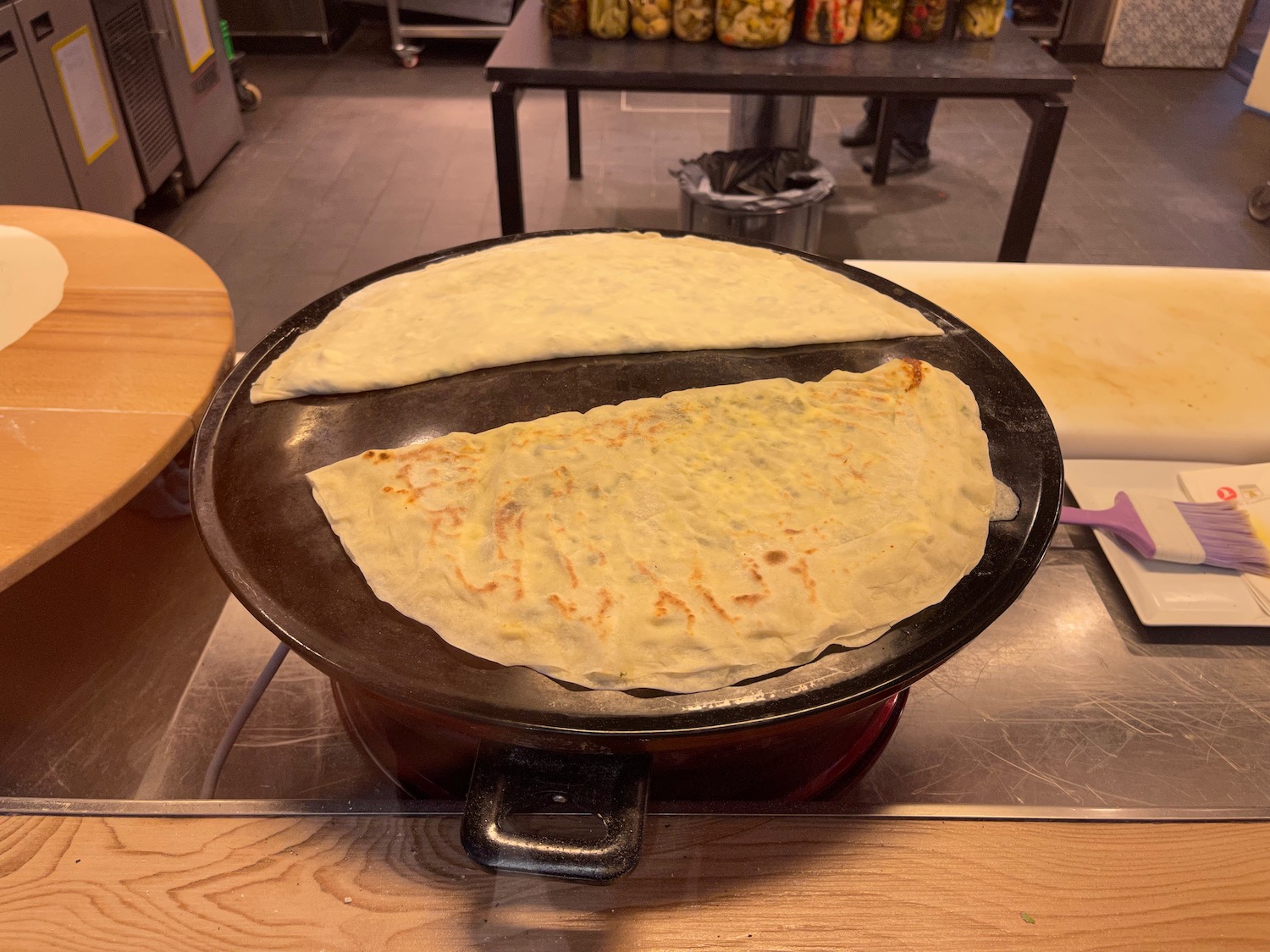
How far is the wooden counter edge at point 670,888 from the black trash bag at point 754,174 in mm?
2425

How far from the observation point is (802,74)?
2.49 meters

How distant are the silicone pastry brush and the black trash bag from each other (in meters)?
1.89

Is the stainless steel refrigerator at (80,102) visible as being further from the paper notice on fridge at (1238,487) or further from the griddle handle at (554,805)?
the paper notice on fridge at (1238,487)

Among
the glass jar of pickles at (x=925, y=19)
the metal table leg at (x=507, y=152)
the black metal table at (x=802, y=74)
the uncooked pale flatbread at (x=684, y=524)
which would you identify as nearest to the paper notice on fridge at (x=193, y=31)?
the black metal table at (x=802, y=74)

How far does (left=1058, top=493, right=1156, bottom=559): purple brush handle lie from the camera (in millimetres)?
1291

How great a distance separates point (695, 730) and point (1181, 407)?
4.24ft

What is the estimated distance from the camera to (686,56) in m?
2.61

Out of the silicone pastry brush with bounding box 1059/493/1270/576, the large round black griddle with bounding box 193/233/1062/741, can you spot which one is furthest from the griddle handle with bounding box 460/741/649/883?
the silicone pastry brush with bounding box 1059/493/1270/576

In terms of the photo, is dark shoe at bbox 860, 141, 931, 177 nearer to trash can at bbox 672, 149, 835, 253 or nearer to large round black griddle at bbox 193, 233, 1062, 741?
trash can at bbox 672, 149, 835, 253

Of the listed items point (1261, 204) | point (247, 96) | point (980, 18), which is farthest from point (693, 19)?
point (247, 96)

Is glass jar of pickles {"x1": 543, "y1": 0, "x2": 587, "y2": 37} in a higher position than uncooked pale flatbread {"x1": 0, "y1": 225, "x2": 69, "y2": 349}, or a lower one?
higher

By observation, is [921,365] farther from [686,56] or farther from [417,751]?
[686,56]

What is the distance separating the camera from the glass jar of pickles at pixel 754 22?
2570 millimetres

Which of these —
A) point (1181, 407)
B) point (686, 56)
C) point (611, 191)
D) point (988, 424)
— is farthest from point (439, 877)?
point (611, 191)
